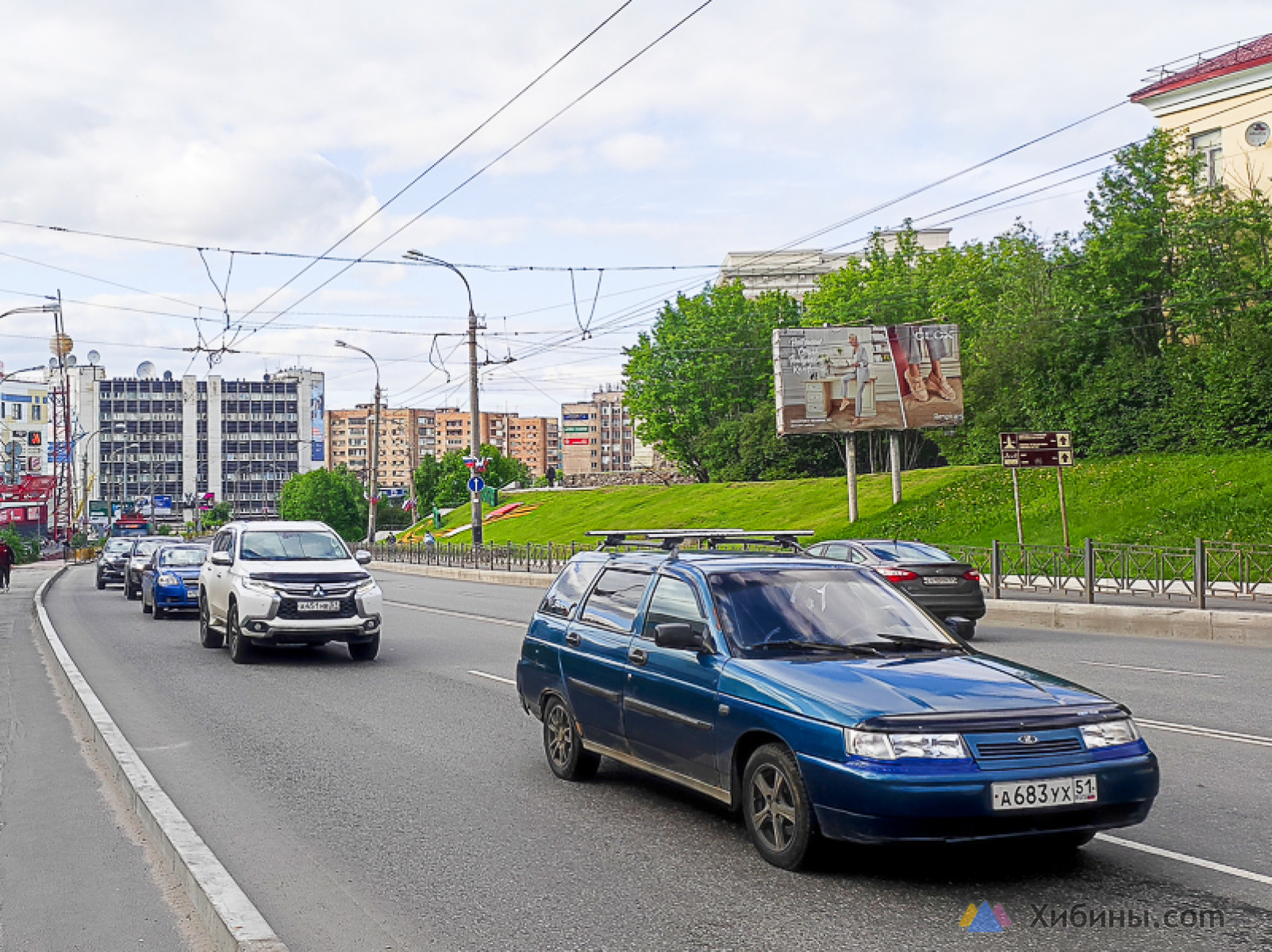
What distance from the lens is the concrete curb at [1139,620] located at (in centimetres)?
1888

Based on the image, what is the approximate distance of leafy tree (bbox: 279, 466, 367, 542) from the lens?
123 m

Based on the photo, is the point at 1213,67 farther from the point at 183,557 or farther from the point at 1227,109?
the point at 183,557

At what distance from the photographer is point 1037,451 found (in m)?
31.5

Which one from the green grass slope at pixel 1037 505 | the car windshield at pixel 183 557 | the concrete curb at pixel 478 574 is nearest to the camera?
the car windshield at pixel 183 557

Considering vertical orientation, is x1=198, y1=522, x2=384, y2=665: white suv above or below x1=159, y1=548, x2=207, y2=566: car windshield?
below

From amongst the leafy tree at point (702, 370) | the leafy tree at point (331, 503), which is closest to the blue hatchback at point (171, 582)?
the leafy tree at point (702, 370)

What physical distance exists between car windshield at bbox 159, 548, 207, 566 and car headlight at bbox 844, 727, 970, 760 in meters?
22.6

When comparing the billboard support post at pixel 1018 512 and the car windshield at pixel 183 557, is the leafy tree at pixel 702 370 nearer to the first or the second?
the billboard support post at pixel 1018 512

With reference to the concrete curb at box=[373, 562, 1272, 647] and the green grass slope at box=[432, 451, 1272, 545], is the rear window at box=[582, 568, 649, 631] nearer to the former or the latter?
the concrete curb at box=[373, 562, 1272, 647]

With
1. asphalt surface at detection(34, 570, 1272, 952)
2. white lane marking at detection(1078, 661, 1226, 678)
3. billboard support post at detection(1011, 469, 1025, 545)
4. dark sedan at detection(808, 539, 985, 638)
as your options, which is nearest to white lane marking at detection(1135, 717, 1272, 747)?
asphalt surface at detection(34, 570, 1272, 952)

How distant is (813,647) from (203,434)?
184 meters

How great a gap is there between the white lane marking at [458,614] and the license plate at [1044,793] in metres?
16.1

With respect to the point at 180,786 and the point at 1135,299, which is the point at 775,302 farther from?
the point at 180,786

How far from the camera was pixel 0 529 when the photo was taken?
2680 inches
